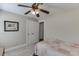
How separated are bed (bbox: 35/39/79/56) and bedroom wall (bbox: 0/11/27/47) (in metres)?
0.30

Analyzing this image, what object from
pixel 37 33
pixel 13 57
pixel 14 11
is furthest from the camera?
pixel 37 33

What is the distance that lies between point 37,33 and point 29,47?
26cm

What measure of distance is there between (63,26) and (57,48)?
347mm

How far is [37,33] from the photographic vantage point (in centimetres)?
137

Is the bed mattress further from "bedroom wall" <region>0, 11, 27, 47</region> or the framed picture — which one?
the framed picture

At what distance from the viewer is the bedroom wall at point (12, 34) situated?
119 cm

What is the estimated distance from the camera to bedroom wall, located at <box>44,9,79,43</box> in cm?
125

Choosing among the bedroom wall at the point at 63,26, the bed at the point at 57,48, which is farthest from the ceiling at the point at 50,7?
the bed at the point at 57,48

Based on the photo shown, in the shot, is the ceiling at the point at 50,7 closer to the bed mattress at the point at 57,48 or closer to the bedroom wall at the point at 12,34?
the bedroom wall at the point at 12,34

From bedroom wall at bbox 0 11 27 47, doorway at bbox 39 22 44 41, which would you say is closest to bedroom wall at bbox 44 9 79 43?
doorway at bbox 39 22 44 41

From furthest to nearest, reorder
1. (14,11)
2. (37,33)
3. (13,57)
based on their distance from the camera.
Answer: (37,33)
(14,11)
(13,57)

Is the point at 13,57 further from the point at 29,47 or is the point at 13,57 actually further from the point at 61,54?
the point at 61,54

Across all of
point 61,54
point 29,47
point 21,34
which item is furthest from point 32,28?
point 61,54

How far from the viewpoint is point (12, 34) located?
49.1 inches
